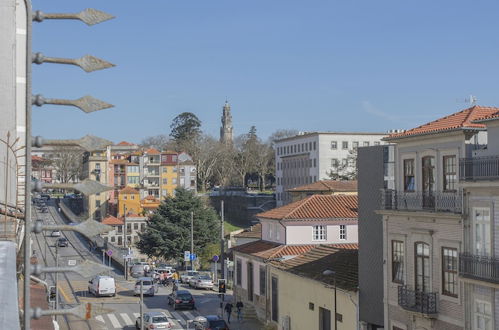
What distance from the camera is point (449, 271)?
25469 millimetres

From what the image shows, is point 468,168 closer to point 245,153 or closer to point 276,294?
point 276,294

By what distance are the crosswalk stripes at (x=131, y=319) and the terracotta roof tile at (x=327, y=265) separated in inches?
260

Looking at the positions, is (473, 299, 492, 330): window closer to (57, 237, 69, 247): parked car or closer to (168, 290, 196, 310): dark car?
(168, 290, 196, 310): dark car

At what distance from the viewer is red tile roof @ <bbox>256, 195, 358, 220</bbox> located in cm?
4538

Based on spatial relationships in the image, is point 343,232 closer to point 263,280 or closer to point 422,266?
point 263,280

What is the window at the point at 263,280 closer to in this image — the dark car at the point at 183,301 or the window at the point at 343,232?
the window at the point at 343,232

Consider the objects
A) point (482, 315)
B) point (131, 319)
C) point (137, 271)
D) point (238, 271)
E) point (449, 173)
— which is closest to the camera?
point (482, 315)

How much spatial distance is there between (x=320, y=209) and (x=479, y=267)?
22896 millimetres

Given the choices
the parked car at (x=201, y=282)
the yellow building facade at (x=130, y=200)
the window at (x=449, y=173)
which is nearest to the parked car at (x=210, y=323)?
the window at (x=449, y=173)

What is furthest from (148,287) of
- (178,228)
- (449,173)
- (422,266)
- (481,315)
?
(481,315)

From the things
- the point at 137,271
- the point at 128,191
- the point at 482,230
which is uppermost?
the point at 128,191

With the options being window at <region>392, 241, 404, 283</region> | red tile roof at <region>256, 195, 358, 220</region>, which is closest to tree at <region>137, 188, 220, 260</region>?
red tile roof at <region>256, 195, 358, 220</region>

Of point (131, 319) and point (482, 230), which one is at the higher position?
point (482, 230)

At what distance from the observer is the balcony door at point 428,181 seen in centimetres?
2688
